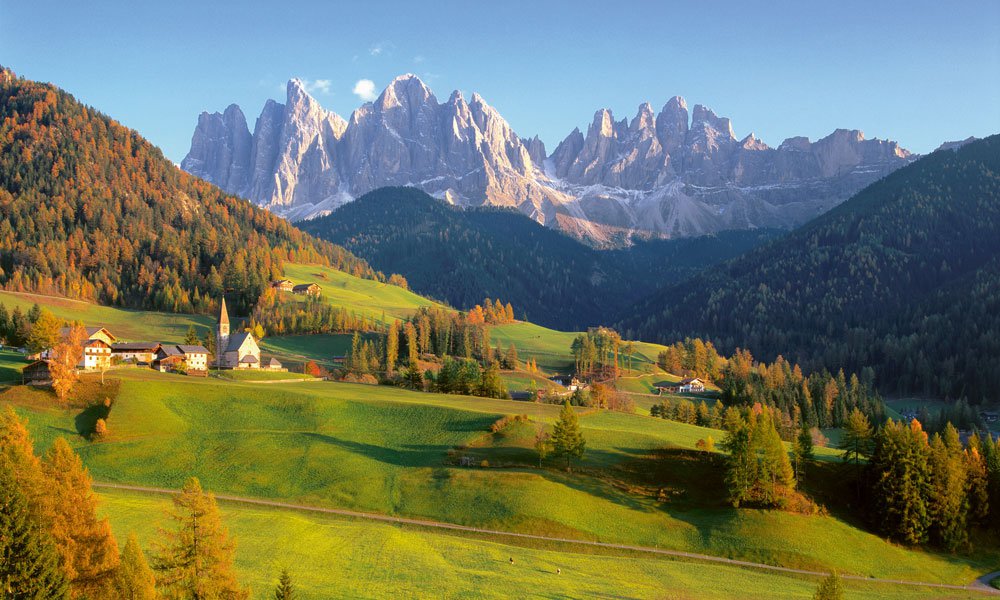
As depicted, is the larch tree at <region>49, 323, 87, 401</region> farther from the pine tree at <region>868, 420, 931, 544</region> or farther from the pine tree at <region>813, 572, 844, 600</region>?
the pine tree at <region>868, 420, 931, 544</region>

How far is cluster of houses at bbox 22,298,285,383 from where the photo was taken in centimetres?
11400

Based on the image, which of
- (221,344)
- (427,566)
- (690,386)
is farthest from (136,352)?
(690,386)

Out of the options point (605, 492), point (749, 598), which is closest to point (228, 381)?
point (605, 492)

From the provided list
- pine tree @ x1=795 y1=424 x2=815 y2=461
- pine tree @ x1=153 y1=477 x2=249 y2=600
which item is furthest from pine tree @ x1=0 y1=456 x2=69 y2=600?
pine tree @ x1=795 y1=424 x2=815 y2=461

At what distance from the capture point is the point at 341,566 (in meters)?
55.9

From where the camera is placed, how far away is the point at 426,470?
82.1 meters

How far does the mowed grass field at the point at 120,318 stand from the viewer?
572ft

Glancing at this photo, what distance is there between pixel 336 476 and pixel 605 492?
29.6 metres

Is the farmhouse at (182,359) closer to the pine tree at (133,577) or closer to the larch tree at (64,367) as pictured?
the larch tree at (64,367)

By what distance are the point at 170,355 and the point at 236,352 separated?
11612 millimetres

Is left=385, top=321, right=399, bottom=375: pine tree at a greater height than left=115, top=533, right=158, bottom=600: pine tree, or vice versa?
left=385, top=321, right=399, bottom=375: pine tree

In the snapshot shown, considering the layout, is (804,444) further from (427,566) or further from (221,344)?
(221,344)

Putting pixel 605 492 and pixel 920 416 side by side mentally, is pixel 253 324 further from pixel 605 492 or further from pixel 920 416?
pixel 920 416

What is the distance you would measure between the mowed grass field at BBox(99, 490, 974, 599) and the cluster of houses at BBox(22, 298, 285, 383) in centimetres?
5006
